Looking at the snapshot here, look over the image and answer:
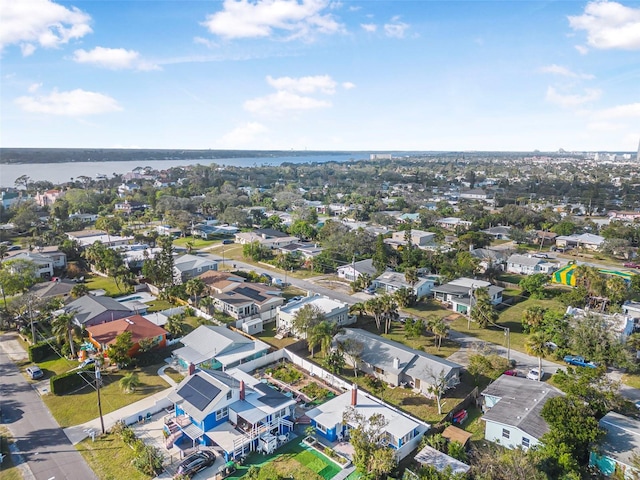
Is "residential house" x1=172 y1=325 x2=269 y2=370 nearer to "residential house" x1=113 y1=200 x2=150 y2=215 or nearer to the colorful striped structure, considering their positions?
the colorful striped structure

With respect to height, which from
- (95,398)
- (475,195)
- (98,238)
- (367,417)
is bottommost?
(95,398)

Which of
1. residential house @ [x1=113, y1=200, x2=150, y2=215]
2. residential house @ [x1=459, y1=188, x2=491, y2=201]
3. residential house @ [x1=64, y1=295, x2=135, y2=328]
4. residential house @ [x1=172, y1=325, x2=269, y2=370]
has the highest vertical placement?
residential house @ [x1=459, y1=188, x2=491, y2=201]

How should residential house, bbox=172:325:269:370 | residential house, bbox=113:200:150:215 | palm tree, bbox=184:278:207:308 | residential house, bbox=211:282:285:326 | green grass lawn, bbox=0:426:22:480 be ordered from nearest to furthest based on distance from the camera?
green grass lawn, bbox=0:426:22:480 → residential house, bbox=172:325:269:370 → residential house, bbox=211:282:285:326 → palm tree, bbox=184:278:207:308 → residential house, bbox=113:200:150:215

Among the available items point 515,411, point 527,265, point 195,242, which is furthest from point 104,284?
point 527,265

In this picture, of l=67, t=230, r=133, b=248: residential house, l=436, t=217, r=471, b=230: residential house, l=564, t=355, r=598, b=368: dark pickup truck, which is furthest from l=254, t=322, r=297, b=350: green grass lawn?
l=436, t=217, r=471, b=230: residential house

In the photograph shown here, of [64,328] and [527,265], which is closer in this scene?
[64,328]

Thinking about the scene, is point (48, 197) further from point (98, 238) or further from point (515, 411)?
point (515, 411)
